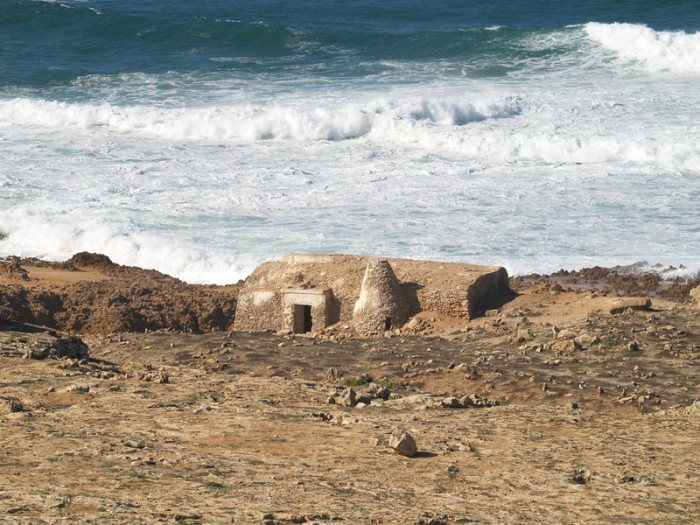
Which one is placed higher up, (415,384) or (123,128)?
(123,128)

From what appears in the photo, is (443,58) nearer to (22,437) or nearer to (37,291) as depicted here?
(37,291)

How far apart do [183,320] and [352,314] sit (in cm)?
295

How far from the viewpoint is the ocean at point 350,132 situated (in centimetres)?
2500

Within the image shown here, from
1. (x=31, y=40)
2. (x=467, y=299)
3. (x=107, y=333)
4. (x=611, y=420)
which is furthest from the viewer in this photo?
(x=31, y=40)

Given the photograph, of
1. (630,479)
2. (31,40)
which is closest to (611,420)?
(630,479)

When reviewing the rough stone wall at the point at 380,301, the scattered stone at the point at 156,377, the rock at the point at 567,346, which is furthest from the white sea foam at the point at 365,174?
the scattered stone at the point at 156,377

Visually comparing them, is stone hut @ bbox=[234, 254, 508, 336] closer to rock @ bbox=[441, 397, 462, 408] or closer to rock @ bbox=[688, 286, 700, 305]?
rock @ bbox=[688, 286, 700, 305]

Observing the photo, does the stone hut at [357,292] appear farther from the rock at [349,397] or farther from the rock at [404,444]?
the rock at [404,444]

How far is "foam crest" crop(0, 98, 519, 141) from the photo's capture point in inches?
1396

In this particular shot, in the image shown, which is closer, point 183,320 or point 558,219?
point 183,320

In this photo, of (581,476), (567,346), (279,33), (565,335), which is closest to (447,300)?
(565,335)

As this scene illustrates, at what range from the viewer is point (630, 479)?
1044 cm

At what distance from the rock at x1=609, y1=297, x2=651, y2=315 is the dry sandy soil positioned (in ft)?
0.59

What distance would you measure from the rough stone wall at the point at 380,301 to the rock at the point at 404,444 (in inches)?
276
